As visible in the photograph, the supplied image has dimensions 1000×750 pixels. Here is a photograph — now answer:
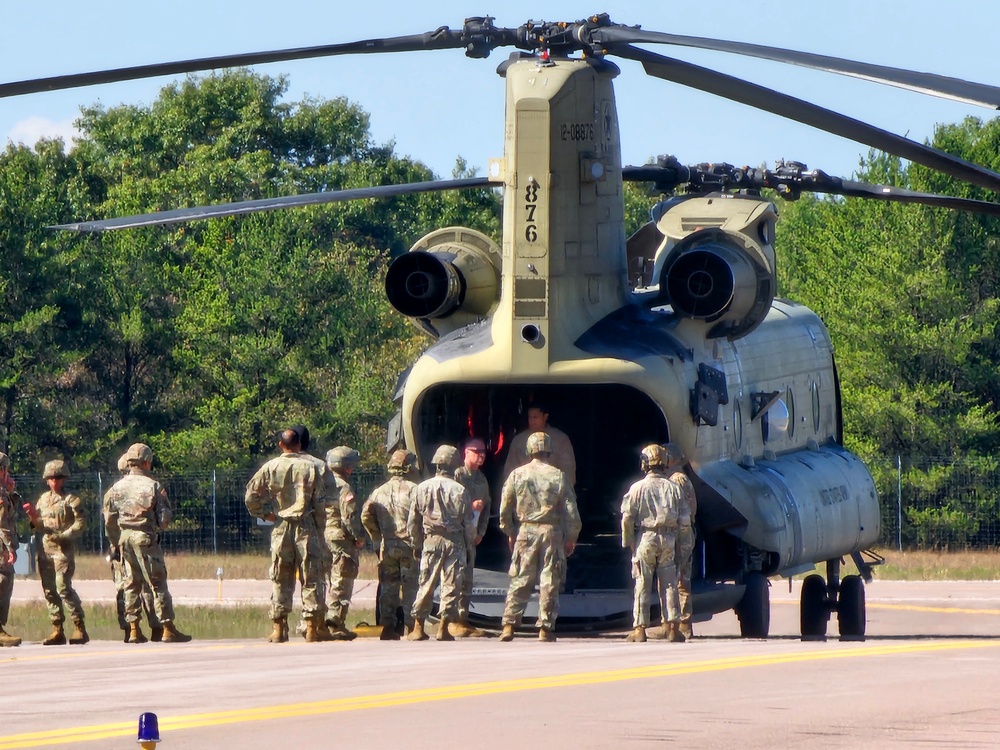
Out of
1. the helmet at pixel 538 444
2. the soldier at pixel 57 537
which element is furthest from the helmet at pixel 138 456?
the helmet at pixel 538 444

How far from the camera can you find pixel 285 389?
45719 millimetres

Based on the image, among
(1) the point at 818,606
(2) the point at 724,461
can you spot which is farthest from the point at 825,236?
(2) the point at 724,461

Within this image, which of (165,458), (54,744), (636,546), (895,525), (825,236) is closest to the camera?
(54,744)

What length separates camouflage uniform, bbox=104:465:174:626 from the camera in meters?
16.8

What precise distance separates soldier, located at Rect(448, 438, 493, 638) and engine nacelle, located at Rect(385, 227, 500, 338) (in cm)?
161

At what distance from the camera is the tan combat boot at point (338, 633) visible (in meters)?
16.8

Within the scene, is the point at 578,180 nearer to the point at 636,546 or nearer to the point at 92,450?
the point at 636,546

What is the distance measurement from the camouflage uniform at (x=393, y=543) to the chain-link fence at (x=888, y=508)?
74.5 ft

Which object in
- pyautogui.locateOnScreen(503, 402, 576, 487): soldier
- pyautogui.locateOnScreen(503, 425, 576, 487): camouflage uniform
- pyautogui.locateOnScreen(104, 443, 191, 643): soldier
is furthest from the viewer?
pyautogui.locateOnScreen(503, 425, 576, 487): camouflage uniform

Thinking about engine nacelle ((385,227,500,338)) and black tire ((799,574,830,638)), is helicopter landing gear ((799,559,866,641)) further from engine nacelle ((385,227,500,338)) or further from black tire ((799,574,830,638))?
engine nacelle ((385,227,500,338))

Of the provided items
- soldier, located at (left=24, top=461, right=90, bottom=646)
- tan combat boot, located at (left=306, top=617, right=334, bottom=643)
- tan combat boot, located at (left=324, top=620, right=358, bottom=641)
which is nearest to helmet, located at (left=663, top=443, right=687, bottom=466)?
tan combat boot, located at (left=324, top=620, right=358, bottom=641)

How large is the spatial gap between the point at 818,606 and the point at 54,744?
43.6 feet

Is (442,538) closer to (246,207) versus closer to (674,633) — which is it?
(674,633)

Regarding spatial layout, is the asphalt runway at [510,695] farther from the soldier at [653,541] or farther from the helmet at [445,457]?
the helmet at [445,457]
